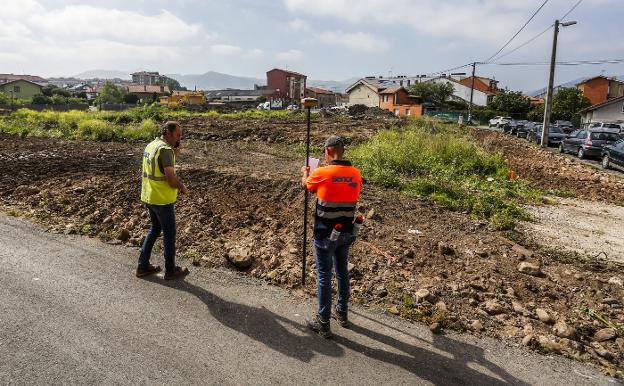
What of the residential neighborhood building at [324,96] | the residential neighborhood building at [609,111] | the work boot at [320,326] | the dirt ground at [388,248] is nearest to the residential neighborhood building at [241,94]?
the residential neighborhood building at [324,96]

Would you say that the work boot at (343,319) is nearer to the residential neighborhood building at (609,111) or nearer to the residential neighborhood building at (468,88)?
the residential neighborhood building at (609,111)

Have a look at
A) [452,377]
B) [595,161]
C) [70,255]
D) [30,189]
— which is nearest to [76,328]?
[70,255]

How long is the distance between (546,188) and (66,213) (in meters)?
11.3

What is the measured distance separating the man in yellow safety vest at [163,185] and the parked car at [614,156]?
16.4 meters

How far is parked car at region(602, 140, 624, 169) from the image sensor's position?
50.4 ft

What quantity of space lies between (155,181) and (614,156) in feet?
55.4

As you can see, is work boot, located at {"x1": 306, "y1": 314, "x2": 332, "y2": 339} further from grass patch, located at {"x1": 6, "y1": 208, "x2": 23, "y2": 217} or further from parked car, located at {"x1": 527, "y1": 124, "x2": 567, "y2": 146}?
parked car, located at {"x1": 527, "y1": 124, "x2": 567, "y2": 146}

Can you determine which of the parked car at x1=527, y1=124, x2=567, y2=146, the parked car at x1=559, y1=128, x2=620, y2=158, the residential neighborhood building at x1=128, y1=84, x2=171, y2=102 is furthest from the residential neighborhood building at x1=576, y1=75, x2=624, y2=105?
the residential neighborhood building at x1=128, y1=84, x2=171, y2=102

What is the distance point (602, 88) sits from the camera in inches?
2484

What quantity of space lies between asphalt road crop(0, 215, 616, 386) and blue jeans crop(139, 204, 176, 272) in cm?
23

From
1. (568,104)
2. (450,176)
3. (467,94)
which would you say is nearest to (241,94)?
(467,94)

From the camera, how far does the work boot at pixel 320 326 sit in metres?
3.89

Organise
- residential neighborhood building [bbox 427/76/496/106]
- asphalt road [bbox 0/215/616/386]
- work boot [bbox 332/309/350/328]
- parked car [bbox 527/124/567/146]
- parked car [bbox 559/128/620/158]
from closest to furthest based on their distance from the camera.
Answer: asphalt road [bbox 0/215/616/386], work boot [bbox 332/309/350/328], parked car [bbox 559/128/620/158], parked car [bbox 527/124/567/146], residential neighborhood building [bbox 427/76/496/106]

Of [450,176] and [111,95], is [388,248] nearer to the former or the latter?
[450,176]
